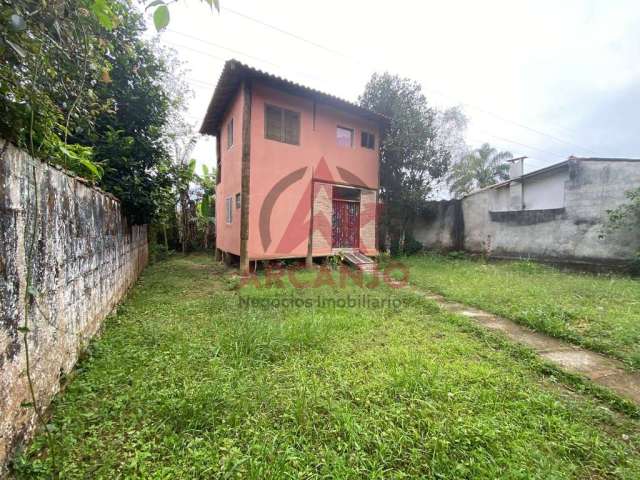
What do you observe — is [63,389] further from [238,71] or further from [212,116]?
[212,116]

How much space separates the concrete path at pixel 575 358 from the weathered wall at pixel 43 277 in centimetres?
→ 444

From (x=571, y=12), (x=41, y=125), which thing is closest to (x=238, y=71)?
(x=41, y=125)

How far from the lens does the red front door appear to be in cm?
918

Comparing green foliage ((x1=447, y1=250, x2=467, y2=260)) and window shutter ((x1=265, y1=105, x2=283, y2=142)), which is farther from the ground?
A: window shutter ((x1=265, y1=105, x2=283, y2=142))

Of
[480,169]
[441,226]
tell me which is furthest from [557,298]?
[480,169]

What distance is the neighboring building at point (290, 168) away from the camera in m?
7.24

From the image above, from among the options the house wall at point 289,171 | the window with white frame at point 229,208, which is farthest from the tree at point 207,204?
the house wall at point 289,171

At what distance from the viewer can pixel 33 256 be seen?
173 cm

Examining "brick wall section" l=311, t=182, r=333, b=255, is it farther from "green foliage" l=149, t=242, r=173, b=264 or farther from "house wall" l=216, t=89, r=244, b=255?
"green foliage" l=149, t=242, r=173, b=264

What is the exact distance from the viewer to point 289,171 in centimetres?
788

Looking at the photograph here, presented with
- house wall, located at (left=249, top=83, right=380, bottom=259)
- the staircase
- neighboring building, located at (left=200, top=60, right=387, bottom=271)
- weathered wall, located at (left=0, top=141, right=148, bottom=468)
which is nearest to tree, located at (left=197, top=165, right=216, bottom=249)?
neighboring building, located at (left=200, top=60, right=387, bottom=271)

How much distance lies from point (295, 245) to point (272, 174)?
2206 millimetres

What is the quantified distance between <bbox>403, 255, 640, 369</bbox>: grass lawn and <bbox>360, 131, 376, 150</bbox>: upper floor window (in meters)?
4.87

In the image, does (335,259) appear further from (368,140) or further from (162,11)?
(162,11)
